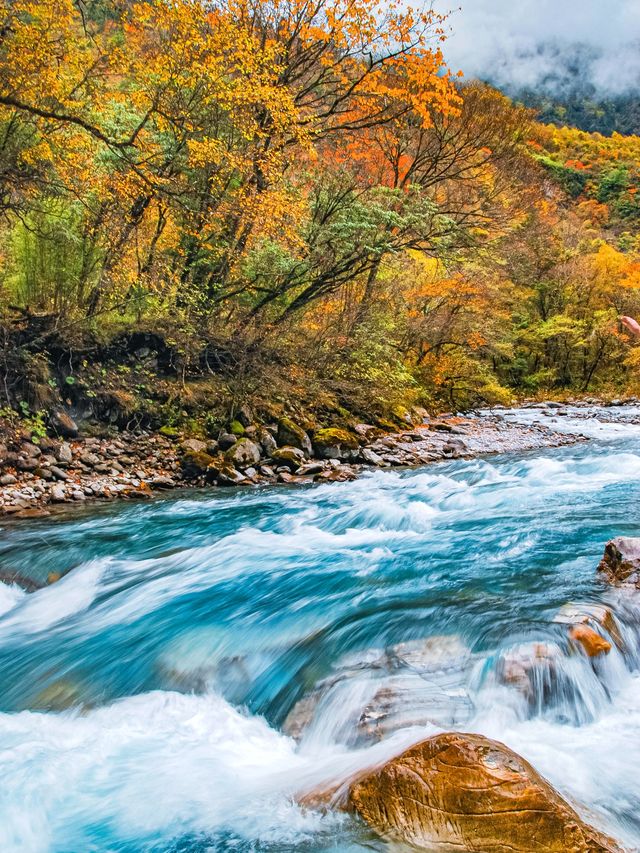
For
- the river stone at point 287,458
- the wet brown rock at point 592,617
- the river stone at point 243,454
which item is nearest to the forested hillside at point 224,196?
the river stone at point 243,454

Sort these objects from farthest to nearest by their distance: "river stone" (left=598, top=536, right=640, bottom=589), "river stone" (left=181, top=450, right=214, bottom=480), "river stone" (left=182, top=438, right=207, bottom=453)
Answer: "river stone" (left=182, top=438, right=207, bottom=453), "river stone" (left=181, top=450, right=214, bottom=480), "river stone" (left=598, top=536, right=640, bottom=589)

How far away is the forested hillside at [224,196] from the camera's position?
813 cm

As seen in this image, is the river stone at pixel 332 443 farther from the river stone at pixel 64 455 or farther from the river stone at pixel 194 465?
the river stone at pixel 64 455

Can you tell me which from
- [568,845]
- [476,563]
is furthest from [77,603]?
[568,845]

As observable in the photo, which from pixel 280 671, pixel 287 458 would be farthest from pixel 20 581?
pixel 287 458

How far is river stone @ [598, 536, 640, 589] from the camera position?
397 cm

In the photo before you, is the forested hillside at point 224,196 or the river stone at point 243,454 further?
the river stone at point 243,454

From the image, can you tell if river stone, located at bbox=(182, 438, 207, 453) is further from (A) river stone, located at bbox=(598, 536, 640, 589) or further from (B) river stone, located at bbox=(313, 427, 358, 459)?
(A) river stone, located at bbox=(598, 536, 640, 589)

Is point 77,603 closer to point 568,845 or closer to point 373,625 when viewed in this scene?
point 373,625

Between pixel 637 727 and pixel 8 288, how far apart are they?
11115mm

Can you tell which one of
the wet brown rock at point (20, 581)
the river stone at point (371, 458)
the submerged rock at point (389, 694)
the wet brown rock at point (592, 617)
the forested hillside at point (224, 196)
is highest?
the forested hillside at point (224, 196)

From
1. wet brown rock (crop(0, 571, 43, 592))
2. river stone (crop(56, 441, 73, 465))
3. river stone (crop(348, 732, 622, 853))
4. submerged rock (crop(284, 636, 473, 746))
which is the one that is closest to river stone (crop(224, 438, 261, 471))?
river stone (crop(56, 441, 73, 465))

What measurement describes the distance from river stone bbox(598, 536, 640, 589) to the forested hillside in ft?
22.7

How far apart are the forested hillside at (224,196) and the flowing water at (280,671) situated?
171 inches
